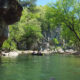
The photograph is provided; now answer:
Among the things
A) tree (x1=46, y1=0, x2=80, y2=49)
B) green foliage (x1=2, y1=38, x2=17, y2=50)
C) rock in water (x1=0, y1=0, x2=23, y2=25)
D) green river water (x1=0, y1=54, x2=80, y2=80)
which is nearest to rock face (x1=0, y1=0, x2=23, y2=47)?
rock in water (x1=0, y1=0, x2=23, y2=25)

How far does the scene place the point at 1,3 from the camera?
13578 mm

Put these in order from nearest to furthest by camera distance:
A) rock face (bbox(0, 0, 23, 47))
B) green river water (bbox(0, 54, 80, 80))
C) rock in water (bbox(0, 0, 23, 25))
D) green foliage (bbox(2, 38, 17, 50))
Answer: green river water (bbox(0, 54, 80, 80)) < rock in water (bbox(0, 0, 23, 25)) < rock face (bbox(0, 0, 23, 47)) < green foliage (bbox(2, 38, 17, 50))

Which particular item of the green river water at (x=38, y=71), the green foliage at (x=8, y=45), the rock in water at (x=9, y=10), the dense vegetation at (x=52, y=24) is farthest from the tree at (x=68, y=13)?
the rock in water at (x=9, y=10)

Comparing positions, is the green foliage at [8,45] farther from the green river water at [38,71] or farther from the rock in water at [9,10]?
the rock in water at [9,10]

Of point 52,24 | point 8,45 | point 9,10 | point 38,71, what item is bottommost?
point 38,71

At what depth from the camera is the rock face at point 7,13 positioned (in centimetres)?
1419

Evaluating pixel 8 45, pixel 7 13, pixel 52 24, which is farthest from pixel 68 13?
pixel 7 13

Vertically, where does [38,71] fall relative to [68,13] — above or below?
below

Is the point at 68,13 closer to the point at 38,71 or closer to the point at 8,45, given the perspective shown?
the point at 8,45

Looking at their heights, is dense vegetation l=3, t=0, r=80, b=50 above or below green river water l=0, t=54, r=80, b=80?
above

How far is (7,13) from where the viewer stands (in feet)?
49.3

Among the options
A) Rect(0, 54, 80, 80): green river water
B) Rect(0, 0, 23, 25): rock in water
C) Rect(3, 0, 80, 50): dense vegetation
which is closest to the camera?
Rect(0, 54, 80, 80): green river water

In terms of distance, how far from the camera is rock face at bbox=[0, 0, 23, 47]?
14.2 meters

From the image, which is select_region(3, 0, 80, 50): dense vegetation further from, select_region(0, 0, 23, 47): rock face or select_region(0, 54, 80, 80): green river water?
select_region(0, 54, 80, 80): green river water
